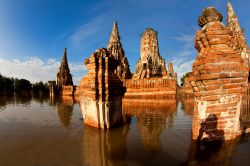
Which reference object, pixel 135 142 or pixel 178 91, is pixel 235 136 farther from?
pixel 178 91

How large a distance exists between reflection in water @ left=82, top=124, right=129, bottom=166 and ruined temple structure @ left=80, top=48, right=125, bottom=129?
1.41 ft

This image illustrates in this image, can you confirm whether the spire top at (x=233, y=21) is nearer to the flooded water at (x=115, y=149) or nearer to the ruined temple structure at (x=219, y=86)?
the ruined temple structure at (x=219, y=86)

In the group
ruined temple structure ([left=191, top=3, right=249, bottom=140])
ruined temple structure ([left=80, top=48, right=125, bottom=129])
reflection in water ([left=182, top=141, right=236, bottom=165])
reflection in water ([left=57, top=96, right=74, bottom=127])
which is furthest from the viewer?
reflection in water ([left=57, top=96, right=74, bottom=127])

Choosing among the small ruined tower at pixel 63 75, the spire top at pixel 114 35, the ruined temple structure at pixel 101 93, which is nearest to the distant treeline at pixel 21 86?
the small ruined tower at pixel 63 75

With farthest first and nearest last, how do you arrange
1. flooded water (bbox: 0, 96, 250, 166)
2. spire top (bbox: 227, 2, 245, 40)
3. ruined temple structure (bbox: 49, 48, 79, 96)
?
spire top (bbox: 227, 2, 245, 40)
ruined temple structure (bbox: 49, 48, 79, 96)
flooded water (bbox: 0, 96, 250, 166)

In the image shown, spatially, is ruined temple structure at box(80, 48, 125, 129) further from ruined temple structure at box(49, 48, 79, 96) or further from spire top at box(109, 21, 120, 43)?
spire top at box(109, 21, 120, 43)

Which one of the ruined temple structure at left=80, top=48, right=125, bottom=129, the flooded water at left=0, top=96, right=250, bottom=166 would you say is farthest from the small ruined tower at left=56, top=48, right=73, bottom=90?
the flooded water at left=0, top=96, right=250, bottom=166

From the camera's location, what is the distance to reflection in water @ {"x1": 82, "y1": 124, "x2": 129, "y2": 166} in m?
3.04

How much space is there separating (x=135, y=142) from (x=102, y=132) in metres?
1.33

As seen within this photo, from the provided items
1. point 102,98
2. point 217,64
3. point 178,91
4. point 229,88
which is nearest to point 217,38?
point 217,64

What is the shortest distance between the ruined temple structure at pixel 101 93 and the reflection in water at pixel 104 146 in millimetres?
429

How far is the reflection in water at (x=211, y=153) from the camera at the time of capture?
2812 mm

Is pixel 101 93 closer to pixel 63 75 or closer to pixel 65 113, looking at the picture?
pixel 65 113

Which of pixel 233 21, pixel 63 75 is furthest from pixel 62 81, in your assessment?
pixel 233 21
